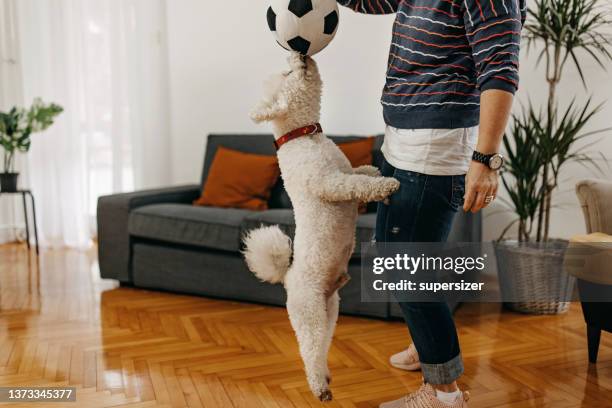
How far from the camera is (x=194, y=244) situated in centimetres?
288

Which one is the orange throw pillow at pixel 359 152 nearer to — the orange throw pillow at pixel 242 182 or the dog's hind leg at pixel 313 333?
the orange throw pillow at pixel 242 182

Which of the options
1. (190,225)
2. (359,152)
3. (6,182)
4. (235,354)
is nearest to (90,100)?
(6,182)

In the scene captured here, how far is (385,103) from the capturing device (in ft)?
4.77

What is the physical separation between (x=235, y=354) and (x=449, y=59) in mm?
1406

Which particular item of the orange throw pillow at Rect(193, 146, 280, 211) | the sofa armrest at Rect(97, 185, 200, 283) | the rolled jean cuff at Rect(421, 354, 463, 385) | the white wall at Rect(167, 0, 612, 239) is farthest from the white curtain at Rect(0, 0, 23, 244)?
the rolled jean cuff at Rect(421, 354, 463, 385)

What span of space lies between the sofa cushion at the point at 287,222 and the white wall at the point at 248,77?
1.02m

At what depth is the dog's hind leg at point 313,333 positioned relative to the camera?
1.49 meters

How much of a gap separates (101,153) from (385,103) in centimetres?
327

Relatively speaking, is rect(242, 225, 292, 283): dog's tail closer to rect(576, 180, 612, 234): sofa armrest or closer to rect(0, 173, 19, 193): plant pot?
rect(576, 180, 612, 234): sofa armrest

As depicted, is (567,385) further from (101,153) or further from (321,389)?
(101,153)

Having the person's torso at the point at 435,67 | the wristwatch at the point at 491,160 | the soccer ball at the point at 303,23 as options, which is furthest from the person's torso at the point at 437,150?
the soccer ball at the point at 303,23

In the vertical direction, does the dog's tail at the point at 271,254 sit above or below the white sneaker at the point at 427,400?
above

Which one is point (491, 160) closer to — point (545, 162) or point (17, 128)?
point (545, 162)

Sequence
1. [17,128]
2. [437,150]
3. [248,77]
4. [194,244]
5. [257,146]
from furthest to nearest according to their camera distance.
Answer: [248,77]
[17,128]
[257,146]
[194,244]
[437,150]
